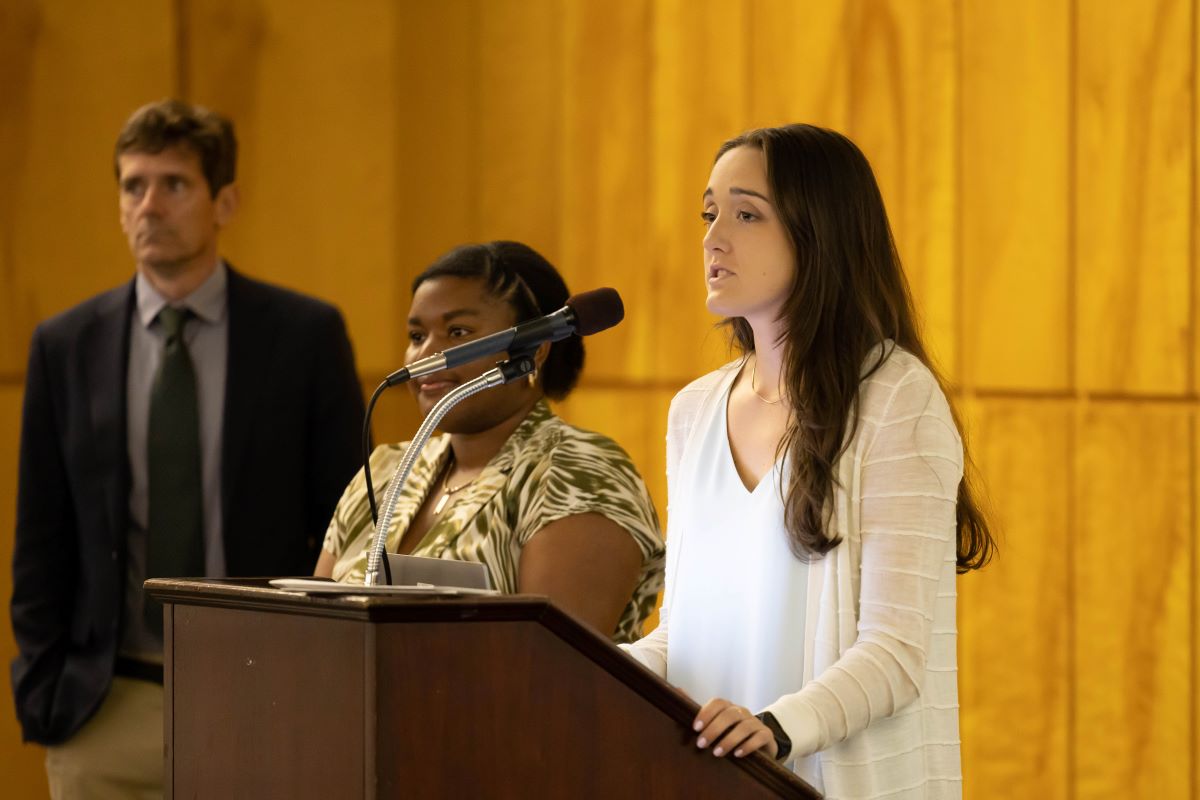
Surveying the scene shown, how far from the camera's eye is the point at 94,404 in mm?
3555

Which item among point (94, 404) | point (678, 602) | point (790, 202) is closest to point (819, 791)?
point (678, 602)

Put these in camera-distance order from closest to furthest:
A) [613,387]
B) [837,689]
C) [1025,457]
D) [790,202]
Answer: [837,689] < [790,202] < [1025,457] < [613,387]

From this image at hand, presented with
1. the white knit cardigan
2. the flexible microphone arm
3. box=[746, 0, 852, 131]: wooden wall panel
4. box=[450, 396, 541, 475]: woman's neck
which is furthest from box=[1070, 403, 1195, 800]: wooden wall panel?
the flexible microphone arm

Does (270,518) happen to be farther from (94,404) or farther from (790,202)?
(790,202)

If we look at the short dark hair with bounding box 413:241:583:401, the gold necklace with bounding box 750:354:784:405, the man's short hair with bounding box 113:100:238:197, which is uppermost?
the man's short hair with bounding box 113:100:238:197

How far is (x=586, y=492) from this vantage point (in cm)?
263

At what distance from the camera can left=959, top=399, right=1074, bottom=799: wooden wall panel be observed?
3994 millimetres

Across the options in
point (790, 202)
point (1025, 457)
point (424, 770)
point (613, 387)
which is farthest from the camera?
point (613, 387)

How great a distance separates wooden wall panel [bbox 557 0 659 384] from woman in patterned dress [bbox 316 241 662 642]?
1.91 m

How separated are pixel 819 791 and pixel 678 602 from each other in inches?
15.0

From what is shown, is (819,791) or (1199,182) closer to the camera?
(819,791)

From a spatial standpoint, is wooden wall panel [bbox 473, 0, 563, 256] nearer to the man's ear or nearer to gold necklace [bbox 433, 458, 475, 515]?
the man's ear

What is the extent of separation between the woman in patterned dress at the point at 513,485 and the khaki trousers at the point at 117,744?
29.7 inches

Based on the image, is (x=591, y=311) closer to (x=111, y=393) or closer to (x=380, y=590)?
(x=380, y=590)
